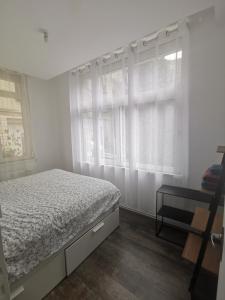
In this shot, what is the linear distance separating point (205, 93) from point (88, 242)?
2.23 meters

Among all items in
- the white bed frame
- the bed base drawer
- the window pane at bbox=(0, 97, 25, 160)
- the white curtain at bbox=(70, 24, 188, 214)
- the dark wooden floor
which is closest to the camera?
the white bed frame

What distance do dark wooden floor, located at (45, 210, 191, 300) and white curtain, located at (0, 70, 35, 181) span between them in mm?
2129

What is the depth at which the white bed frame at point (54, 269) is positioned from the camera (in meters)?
1.06

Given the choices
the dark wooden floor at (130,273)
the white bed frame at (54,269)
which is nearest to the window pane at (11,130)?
the white bed frame at (54,269)

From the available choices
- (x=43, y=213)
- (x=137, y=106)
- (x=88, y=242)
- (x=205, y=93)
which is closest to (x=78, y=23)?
(x=137, y=106)

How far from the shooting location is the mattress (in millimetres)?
1080

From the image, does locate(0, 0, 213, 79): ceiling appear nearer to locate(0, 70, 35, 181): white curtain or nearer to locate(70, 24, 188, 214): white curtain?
locate(70, 24, 188, 214): white curtain

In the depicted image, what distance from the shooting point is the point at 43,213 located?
1365 mm

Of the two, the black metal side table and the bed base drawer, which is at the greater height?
the black metal side table

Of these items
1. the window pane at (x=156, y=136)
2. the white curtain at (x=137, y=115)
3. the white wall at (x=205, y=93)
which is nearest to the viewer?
the white wall at (x=205, y=93)

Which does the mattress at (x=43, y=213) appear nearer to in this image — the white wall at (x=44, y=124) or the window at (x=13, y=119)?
the window at (x=13, y=119)

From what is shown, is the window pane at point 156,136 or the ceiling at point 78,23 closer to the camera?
the ceiling at point 78,23

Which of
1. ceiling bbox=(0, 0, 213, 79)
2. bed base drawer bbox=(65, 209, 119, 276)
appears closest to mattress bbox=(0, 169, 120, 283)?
bed base drawer bbox=(65, 209, 119, 276)

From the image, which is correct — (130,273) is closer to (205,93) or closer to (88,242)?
(88,242)
